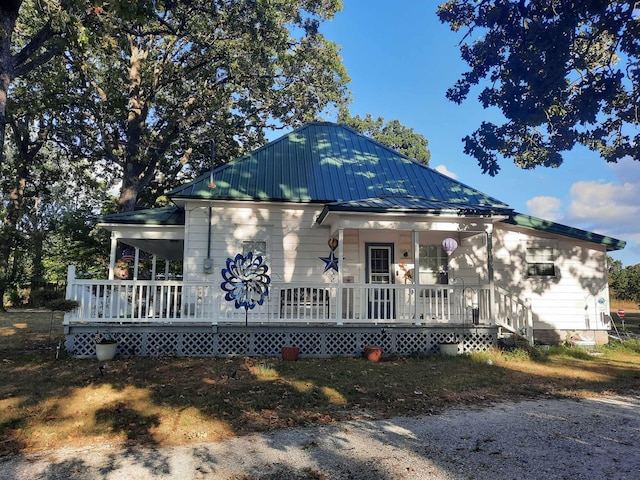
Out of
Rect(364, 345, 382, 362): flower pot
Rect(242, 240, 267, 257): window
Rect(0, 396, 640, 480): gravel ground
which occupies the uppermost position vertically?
Rect(242, 240, 267, 257): window

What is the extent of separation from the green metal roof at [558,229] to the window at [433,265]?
6.45ft

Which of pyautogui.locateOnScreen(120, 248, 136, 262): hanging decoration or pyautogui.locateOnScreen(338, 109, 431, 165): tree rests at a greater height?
pyautogui.locateOnScreen(338, 109, 431, 165): tree

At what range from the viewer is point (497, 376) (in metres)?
7.75

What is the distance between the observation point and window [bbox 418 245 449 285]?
11.9 m

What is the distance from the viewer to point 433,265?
39.3ft

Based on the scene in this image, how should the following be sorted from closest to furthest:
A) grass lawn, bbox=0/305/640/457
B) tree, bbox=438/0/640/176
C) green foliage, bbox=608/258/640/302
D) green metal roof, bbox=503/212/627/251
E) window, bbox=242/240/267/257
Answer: grass lawn, bbox=0/305/640/457 → tree, bbox=438/0/640/176 → window, bbox=242/240/267/257 → green metal roof, bbox=503/212/627/251 → green foliage, bbox=608/258/640/302

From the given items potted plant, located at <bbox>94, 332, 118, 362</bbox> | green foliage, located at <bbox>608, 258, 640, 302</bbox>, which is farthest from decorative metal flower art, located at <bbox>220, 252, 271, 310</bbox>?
green foliage, located at <bbox>608, 258, 640, 302</bbox>

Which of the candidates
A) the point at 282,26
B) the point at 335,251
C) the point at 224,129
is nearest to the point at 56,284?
the point at 224,129

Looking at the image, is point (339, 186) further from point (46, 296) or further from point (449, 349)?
point (46, 296)

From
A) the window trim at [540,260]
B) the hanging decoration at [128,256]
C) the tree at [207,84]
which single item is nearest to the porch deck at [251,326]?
the window trim at [540,260]

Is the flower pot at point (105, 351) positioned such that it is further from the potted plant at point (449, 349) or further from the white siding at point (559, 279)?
the white siding at point (559, 279)

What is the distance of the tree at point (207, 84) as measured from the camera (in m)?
16.1

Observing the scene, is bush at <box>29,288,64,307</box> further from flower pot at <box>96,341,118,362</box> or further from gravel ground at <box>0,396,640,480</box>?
gravel ground at <box>0,396,640,480</box>

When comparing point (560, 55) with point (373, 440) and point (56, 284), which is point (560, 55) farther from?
point (56, 284)
